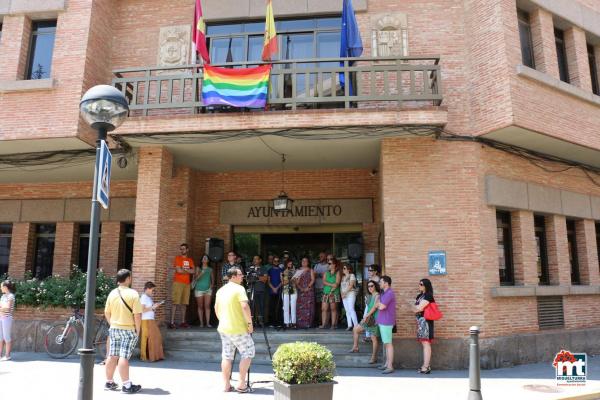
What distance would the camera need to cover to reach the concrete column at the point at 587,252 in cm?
1216

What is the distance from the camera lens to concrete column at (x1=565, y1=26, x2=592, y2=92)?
1184 centimetres

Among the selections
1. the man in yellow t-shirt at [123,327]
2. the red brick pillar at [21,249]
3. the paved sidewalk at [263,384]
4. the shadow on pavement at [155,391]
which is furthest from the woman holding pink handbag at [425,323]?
the red brick pillar at [21,249]

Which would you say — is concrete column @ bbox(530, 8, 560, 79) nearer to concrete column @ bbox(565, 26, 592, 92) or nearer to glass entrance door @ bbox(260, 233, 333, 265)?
concrete column @ bbox(565, 26, 592, 92)

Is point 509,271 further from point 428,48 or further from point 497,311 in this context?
point 428,48

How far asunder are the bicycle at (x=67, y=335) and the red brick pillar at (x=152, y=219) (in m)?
1.14

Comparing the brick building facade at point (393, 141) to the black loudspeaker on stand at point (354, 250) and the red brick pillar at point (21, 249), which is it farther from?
the red brick pillar at point (21, 249)

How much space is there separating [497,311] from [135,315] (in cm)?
720

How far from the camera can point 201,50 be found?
10.7 m

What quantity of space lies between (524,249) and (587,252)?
276 centimetres

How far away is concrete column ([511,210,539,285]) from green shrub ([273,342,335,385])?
6811 millimetres

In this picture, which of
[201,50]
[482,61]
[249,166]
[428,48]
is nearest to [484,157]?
[482,61]

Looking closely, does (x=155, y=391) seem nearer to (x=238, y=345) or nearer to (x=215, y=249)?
(x=238, y=345)

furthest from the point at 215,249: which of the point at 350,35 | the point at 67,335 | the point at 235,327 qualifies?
the point at 350,35

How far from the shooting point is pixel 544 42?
1121cm
